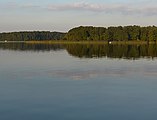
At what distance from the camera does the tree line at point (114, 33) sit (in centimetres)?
11112

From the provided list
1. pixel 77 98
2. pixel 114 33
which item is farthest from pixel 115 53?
pixel 114 33

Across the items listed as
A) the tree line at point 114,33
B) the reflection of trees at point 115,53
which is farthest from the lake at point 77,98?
the tree line at point 114,33

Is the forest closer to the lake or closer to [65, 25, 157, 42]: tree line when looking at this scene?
[65, 25, 157, 42]: tree line

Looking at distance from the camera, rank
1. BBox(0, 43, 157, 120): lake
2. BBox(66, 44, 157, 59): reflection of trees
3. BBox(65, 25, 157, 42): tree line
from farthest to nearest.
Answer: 1. BBox(65, 25, 157, 42): tree line
2. BBox(66, 44, 157, 59): reflection of trees
3. BBox(0, 43, 157, 120): lake

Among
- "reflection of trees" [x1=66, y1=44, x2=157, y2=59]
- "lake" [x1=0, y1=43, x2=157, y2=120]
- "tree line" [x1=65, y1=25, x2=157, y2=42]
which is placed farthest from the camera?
"tree line" [x1=65, y1=25, x2=157, y2=42]

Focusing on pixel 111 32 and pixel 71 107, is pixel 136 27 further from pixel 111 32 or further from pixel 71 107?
pixel 71 107

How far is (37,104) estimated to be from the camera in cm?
1325

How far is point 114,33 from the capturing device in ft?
396

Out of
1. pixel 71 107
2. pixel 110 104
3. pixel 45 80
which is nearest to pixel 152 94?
pixel 110 104

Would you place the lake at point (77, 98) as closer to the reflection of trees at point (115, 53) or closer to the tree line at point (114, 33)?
the reflection of trees at point (115, 53)

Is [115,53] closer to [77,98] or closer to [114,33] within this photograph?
[77,98]

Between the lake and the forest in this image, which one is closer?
the lake

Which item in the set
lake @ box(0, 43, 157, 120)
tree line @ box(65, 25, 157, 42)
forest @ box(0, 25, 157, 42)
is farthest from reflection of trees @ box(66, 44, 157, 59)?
tree line @ box(65, 25, 157, 42)

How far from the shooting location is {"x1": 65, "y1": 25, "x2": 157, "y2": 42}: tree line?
111 m
